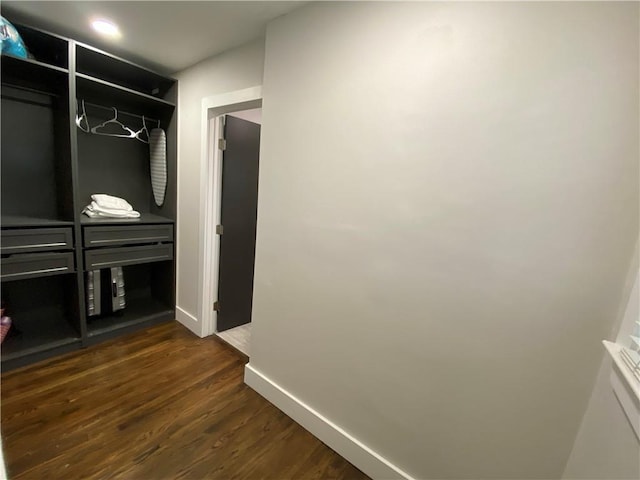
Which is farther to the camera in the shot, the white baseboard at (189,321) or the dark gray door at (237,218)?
the white baseboard at (189,321)

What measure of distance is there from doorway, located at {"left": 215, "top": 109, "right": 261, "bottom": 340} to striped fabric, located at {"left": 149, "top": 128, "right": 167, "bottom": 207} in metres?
0.70

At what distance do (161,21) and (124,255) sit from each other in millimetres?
1704

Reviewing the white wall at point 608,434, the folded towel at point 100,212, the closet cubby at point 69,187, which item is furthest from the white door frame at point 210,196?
the white wall at point 608,434

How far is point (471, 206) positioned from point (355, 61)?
2.75 ft

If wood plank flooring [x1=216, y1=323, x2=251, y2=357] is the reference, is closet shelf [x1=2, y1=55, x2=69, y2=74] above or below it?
above

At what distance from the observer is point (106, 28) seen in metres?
1.76

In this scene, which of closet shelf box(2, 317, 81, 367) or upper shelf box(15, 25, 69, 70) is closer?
upper shelf box(15, 25, 69, 70)

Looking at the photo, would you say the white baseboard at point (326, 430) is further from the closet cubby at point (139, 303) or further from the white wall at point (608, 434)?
the closet cubby at point (139, 303)

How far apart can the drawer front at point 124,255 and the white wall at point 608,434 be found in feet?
9.33

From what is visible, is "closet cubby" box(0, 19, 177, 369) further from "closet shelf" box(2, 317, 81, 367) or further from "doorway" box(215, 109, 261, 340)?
"doorway" box(215, 109, 261, 340)

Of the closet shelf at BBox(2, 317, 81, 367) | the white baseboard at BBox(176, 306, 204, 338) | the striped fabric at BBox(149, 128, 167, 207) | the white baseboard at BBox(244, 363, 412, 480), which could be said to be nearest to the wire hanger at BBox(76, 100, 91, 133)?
the striped fabric at BBox(149, 128, 167, 207)

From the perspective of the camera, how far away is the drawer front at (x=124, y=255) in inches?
80.7

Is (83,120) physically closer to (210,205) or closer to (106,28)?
(106,28)

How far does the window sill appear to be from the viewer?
2.10 feet
